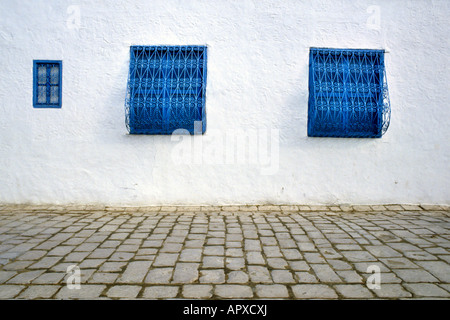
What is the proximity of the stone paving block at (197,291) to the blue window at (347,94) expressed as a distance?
11.1ft

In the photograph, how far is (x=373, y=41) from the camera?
4984 millimetres

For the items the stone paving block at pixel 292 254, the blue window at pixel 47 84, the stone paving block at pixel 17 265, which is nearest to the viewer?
the stone paving block at pixel 17 265

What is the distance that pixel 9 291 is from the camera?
2314mm

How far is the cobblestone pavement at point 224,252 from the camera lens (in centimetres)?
237

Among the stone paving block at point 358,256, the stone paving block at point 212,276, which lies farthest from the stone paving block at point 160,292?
the stone paving block at point 358,256

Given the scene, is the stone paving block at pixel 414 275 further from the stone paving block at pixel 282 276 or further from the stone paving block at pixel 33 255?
the stone paving block at pixel 33 255

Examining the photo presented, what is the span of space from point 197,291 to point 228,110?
328 cm

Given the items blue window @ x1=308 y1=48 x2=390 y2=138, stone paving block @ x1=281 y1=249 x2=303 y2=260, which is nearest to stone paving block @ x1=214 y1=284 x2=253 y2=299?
stone paving block @ x1=281 y1=249 x2=303 y2=260

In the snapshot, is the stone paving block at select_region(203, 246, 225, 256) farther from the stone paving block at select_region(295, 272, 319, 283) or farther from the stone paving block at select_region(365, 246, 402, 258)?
the stone paving block at select_region(365, 246, 402, 258)

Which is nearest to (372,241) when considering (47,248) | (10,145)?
(47,248)

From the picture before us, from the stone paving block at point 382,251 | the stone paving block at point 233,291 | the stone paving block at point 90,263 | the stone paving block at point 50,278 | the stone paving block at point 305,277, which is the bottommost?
the stone paving block at point 233,291

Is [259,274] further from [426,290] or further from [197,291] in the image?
[426,290]

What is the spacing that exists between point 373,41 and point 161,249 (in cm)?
483

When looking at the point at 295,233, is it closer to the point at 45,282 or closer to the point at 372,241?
the point at 372,241
